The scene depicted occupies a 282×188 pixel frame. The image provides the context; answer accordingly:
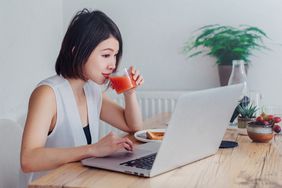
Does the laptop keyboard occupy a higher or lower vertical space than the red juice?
lower

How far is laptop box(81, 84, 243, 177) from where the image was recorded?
1110 millimetres

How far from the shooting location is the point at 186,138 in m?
1.19

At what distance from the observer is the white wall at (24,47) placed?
2.40 metres

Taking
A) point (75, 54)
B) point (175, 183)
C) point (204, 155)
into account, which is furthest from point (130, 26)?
point (175, 183)

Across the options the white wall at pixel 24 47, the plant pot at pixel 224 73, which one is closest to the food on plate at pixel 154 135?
the white wall at pixel 24 47

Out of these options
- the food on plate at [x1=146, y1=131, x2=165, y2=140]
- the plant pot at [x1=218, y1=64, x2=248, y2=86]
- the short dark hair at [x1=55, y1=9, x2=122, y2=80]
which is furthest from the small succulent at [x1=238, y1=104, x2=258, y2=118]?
the plant pot at [x1=218, y1=64, x2=248, y2=86]

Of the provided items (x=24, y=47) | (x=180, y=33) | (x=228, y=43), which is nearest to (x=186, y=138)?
(x=24, y=47)

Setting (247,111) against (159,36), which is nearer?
(247,111)

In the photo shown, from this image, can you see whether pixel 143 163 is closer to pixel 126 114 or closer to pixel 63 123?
pixel 63 123

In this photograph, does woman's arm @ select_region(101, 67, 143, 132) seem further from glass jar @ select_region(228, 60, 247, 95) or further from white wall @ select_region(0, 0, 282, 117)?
white wall @ select_region(0, 0, 282, 117)

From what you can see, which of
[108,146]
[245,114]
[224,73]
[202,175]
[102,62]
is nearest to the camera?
[202,175]

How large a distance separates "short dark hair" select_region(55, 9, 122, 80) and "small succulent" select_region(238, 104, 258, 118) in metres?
0.51

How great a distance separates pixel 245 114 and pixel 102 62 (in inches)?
23.0

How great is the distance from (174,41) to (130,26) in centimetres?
30
